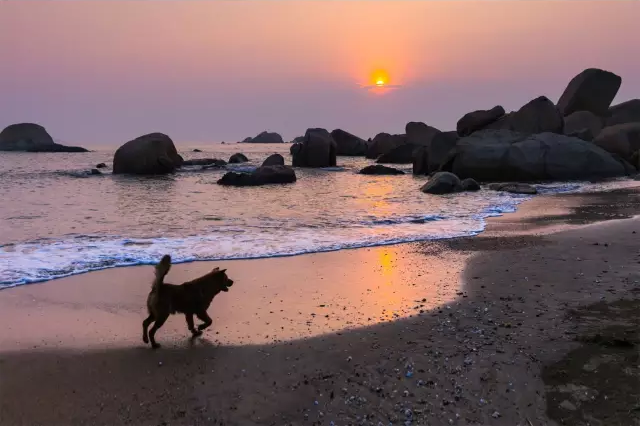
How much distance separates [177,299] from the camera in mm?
5348

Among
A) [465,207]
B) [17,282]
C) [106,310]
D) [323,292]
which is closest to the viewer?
[106,310]

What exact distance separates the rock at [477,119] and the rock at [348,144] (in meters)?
26.7

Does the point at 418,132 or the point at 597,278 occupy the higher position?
the point at 418,132

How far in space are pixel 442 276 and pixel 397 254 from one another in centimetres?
186

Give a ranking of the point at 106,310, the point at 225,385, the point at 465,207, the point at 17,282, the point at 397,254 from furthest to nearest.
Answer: the point at 465,207 → the point at 397,254 → the point at 17,282 → the point at 106,310 → the point at 225,385

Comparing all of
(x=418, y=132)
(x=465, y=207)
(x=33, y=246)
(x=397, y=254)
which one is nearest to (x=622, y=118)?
(x=418, y=132)

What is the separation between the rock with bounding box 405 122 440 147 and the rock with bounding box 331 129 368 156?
12.5 metres

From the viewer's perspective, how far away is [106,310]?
20.4 feet

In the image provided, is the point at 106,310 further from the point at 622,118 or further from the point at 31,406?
the point at 622,118

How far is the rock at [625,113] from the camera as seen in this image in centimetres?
5257

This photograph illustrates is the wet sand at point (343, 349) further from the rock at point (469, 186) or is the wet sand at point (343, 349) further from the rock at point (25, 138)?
the rock at point (25, 138)

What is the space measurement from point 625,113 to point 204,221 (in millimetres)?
54411

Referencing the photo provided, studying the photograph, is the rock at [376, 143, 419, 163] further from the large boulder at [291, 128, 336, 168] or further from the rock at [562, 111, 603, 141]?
the rock at [562, 111, 603, 141]

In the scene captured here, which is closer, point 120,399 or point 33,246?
point 120,399
